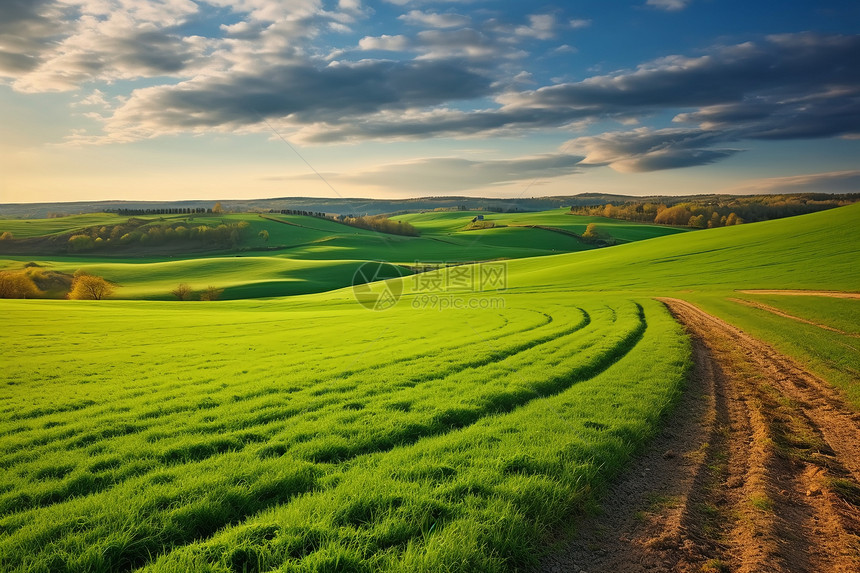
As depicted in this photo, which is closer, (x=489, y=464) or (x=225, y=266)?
(x=489, y=464)

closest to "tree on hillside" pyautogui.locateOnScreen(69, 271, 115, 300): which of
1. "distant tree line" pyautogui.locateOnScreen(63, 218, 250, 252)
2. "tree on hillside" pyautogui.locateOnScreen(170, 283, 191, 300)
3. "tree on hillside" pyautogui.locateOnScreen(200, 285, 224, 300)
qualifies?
"tree on hillside" pyautogui.locateOnScreen(170, 283, 191, 300)

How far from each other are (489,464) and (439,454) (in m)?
0.89

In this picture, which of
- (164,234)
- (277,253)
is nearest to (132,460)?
(277,253)

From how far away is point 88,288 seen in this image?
62375 millimetres

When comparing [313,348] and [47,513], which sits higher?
[47,513]

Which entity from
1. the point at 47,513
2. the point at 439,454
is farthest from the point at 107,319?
the point at 439,454

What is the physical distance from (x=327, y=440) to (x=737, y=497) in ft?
22.1

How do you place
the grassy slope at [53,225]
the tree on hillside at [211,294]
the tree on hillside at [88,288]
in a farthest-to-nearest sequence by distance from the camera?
1. the grassy slope at [53,225]
2. the tree on hillside at [211,294]
3. the tree on hillside at [88,288]

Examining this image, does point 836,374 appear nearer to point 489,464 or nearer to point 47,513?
point 489,464

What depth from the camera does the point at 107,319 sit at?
1209 inches

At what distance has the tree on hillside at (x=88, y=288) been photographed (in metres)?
61.6

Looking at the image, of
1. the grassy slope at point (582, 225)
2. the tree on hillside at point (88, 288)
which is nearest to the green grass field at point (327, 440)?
the tree on hillside at point (88, 288)

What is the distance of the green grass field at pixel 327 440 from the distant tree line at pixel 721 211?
4852 inches

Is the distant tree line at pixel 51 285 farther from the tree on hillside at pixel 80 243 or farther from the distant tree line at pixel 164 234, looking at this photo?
the distant tree line at pixel 164 234
